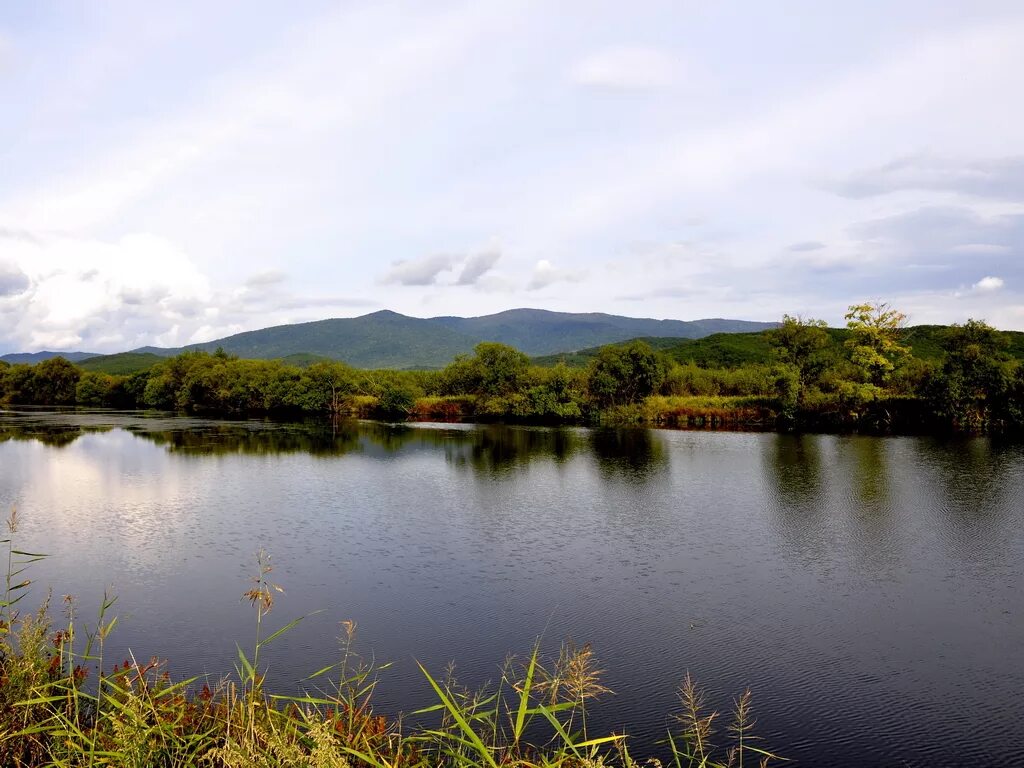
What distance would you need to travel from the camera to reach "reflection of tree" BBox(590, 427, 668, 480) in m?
24.9

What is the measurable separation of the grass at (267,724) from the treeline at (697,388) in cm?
Result: 3881

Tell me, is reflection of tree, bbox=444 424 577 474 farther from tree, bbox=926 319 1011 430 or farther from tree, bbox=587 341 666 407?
tree, bbox=926 319 1011 430

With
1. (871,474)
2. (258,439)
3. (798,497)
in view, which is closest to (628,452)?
(871,474)

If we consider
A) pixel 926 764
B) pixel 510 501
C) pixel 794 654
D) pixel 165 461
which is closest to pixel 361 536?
pixel 510 501

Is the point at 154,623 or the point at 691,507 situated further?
the point at 691,507

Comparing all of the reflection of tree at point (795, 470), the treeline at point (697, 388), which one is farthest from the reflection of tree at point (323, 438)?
the reflection of tree at point (795, 470)

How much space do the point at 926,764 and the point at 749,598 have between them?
14.8 feet

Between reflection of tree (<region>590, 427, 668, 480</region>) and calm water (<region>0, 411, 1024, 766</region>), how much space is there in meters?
0.40

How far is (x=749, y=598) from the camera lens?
11156mm

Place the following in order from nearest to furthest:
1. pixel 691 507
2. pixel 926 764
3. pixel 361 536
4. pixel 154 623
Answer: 1. pixel 926 764
2. pixel 154 623
3. pixel 361 536
4. pixel 691 507

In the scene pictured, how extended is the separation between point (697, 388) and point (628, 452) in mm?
22014

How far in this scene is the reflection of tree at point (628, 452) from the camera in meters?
24.9

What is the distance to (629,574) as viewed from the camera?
1239 centimetres

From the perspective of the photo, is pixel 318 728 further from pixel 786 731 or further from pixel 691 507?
pixel 691 507
